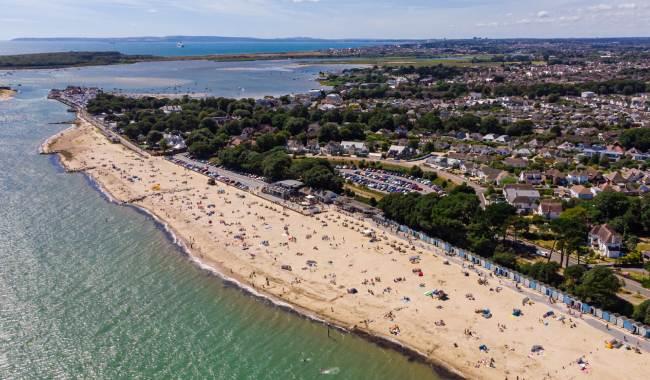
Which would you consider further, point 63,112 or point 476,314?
point 63,112

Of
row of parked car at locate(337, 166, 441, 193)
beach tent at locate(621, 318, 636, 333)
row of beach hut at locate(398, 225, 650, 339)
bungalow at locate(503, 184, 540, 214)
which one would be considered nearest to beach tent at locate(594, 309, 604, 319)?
row of beach hut at locate(398, 225, 650, 339)

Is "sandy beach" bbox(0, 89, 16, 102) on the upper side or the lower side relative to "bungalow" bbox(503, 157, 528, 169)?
upper

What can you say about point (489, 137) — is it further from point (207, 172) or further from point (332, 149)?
point (207, 172)

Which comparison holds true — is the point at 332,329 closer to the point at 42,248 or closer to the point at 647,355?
the point at 647,355

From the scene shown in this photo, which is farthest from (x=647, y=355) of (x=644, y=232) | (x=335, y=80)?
(x=335, y=80)

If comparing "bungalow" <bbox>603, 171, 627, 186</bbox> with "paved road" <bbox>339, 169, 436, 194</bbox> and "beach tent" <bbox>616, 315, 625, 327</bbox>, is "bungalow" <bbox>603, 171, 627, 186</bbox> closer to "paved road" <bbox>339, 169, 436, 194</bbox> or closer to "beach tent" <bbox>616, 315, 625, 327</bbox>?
"paved road" <bbox>339, 169, 436, 194</bbox>

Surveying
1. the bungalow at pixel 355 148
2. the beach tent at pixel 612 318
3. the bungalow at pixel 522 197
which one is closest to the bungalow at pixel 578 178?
the bungalow at pixel 522 197

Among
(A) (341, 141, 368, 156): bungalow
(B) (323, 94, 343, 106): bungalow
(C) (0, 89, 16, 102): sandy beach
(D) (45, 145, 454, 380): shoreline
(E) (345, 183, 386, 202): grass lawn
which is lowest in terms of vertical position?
(D) (45, 145, 454, 380): shoreline
